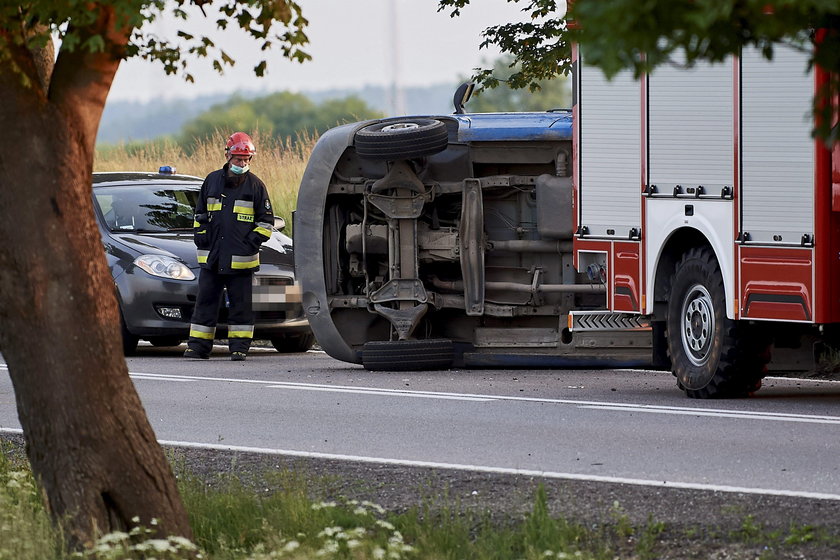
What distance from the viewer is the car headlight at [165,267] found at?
14897 mm

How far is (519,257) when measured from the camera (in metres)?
13.4

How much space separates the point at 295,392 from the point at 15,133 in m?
6.05

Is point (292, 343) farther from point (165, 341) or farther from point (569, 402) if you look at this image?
Result: point (569, 402)

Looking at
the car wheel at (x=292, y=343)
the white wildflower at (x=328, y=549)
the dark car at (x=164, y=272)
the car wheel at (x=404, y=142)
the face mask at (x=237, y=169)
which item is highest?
the car wheel at (x=404, y=142)

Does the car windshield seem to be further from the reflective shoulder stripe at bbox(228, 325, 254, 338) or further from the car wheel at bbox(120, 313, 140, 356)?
the reflective shoulder stripe at bbox(228, 325, 254, 338)

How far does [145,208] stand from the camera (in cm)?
1582

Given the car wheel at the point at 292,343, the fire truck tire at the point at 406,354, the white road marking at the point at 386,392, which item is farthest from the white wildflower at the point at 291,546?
the car wheel at the point at 292,343

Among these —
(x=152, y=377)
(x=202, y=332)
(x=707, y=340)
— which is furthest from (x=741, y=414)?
(x=202, y=332)

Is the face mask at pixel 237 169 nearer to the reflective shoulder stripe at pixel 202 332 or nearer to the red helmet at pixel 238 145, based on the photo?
the red helmet at pixel 238 145

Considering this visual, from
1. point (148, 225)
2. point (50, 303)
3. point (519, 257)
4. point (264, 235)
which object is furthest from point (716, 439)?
point (148, 225)

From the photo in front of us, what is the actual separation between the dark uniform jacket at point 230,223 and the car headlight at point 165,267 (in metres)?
→ 0.45

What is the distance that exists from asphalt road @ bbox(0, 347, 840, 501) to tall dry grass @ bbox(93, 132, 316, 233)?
9217 mm

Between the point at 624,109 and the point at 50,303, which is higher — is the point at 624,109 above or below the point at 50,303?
above

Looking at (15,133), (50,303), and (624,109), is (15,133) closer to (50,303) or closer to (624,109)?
(50,303)
